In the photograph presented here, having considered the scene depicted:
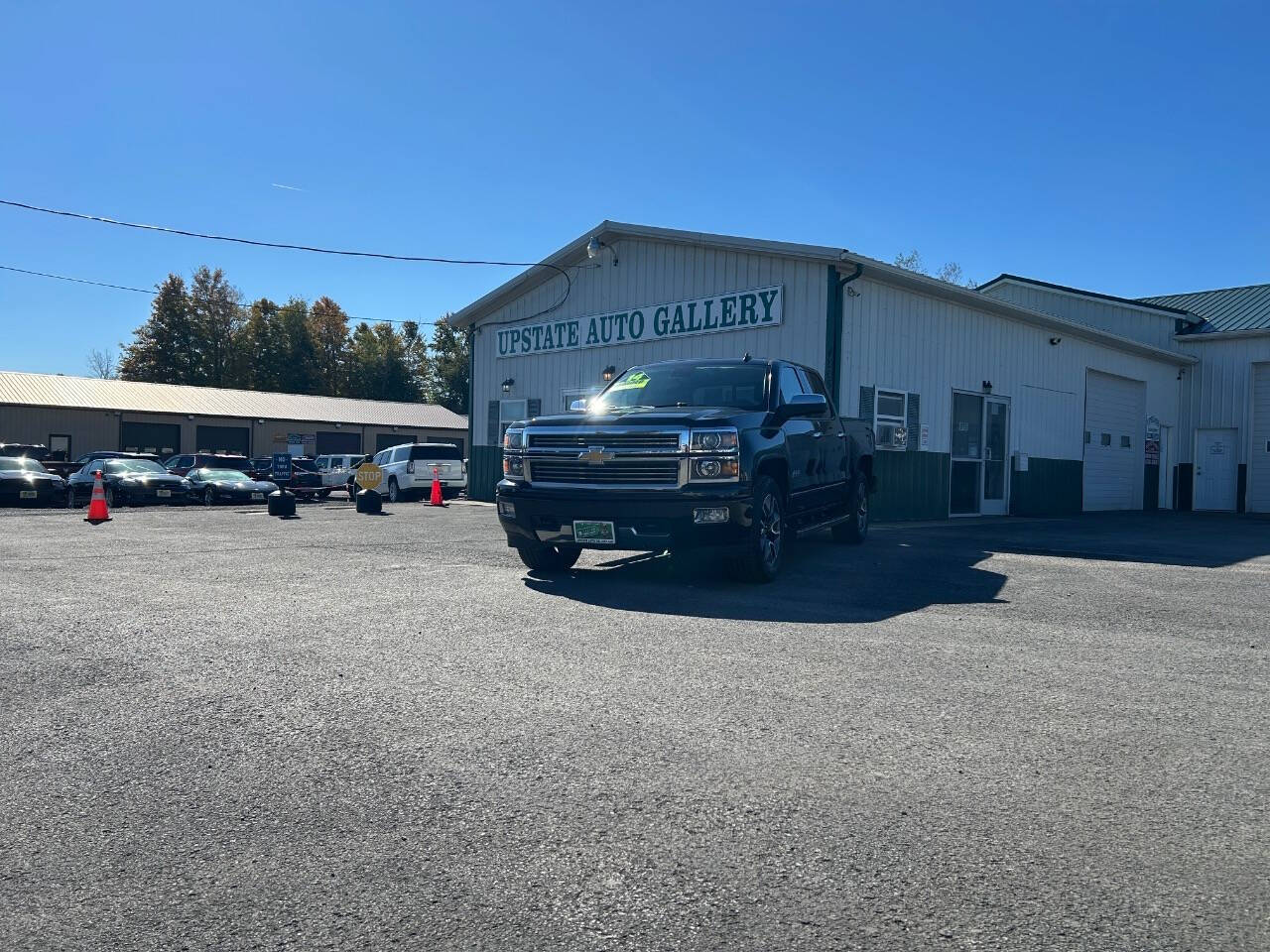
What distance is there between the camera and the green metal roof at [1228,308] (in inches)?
992

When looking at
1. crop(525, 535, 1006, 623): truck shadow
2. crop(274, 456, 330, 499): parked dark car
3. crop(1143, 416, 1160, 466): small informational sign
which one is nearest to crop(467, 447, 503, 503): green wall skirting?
crop(274, 456, 330, 499): parked dark car

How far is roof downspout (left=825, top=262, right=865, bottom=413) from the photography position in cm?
1514

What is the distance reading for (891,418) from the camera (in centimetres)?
1656

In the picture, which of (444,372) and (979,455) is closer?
(979,455)

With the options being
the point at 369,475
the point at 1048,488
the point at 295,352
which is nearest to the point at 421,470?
the point at 369,475

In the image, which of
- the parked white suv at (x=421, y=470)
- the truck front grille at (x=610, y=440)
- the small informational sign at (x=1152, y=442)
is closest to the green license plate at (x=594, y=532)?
the truck front grille at (x=610, y=440)

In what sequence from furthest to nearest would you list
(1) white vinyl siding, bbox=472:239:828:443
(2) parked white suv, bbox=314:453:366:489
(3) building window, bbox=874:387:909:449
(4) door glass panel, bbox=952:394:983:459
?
(2) parked white suv, bbox=314:453:366:489 → (4) door glass panel, bbox=952:394:983:459 → (3) building window, bbox=874:387:909:449 → (1) white vinyl siding, bbox=472:239:828:443

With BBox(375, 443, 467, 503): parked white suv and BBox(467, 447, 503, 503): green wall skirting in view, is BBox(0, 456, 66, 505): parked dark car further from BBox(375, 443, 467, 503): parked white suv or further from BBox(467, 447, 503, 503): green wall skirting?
BBox(467, 447, 503, 503): green wall skirting

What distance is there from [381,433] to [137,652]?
4789 cm

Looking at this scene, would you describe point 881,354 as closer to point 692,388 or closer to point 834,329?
point 834,329

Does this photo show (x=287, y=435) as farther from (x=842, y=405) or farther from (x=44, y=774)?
(x=44, y=774)

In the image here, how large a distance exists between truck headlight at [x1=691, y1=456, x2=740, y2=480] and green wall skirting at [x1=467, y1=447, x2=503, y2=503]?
1477 centimetres

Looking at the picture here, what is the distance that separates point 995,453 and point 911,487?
11.6ft

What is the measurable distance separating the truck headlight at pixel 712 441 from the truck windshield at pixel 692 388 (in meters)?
1.14
